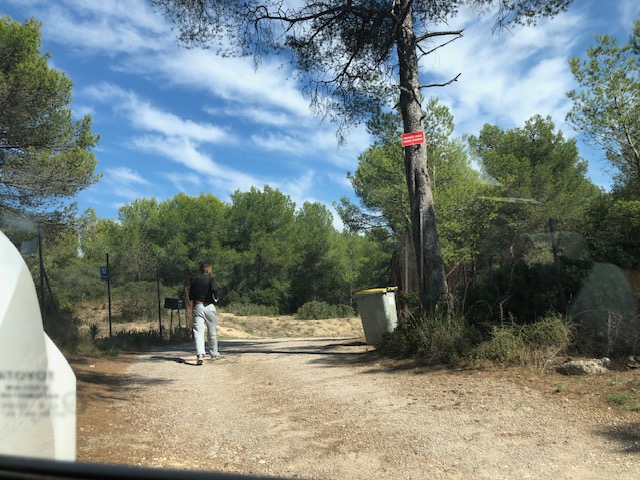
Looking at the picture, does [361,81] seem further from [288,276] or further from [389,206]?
[288,276]

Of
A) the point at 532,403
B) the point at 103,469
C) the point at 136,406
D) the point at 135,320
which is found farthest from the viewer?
the point at 135,320

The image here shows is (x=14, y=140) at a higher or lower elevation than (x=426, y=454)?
higher

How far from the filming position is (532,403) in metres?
5.52

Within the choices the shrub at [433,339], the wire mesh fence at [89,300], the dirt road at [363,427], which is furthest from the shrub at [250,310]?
the dirt road at [363,427]

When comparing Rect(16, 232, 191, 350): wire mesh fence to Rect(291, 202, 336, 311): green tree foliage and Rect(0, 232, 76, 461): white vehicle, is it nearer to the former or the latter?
Rect(0, 232, 76, 461): white vehicle

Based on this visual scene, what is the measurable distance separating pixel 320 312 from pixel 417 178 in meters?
36.2

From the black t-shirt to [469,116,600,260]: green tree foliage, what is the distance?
1475cm

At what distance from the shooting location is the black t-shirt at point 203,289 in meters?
10.2

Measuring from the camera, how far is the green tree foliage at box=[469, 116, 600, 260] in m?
24.6

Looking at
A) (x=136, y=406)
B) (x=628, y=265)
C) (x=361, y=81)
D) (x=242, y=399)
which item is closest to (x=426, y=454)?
(x=242, y=399)

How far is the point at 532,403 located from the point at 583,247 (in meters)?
4.09

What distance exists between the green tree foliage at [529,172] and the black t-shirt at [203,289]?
48.4ft

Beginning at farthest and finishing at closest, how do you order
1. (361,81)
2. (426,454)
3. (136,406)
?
(361,81), (136,406), (426,454)

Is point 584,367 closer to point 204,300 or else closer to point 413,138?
point 413,138
